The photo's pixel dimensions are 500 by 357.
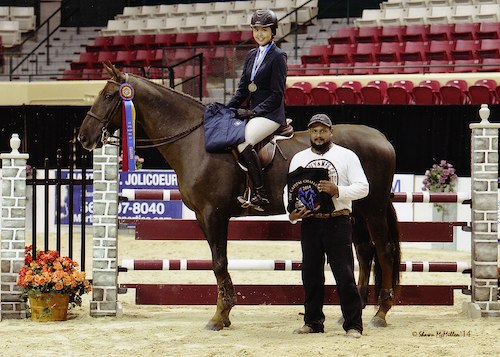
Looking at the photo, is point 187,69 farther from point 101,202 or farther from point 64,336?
point 64,336

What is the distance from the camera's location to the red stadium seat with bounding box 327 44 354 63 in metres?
19.0

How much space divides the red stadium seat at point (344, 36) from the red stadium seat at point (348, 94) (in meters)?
3.05

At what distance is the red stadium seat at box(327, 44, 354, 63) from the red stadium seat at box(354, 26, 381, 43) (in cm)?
51

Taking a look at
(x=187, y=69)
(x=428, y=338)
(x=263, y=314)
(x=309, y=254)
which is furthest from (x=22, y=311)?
(x=187, y=69)

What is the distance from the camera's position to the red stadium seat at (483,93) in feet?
52.0

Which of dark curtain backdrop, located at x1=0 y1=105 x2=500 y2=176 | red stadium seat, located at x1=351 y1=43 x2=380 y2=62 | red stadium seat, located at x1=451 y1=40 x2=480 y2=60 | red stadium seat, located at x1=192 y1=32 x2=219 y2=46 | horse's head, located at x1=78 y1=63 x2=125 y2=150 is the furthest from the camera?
red stadium seat, located at x1=192 y1=32 x2=219 y2=46

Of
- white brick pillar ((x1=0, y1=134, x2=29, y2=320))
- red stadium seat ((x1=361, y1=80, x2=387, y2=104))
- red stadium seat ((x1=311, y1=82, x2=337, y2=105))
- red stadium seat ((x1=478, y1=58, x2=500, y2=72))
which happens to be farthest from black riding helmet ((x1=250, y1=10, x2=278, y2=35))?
red stadium seat ((x1=478, y1=58, x2=500, y2=72))

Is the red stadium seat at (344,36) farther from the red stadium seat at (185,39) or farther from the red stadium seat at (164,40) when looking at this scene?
the red stadium seat at (164,40)

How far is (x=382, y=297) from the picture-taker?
7.57 meters

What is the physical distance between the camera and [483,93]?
15.9 meters

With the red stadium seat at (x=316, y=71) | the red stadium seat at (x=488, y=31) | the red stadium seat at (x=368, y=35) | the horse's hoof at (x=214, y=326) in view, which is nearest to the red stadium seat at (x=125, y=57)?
the red stadium seat at (x=316, y=71)

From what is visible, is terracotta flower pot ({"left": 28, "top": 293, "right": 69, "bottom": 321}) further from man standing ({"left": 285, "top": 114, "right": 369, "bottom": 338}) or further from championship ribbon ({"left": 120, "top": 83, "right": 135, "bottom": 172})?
man standing ({"left": 285, "top": 114, "right": 369, "bottom": 338})

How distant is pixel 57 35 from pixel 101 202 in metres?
17.3

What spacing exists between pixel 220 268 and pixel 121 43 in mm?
15726
